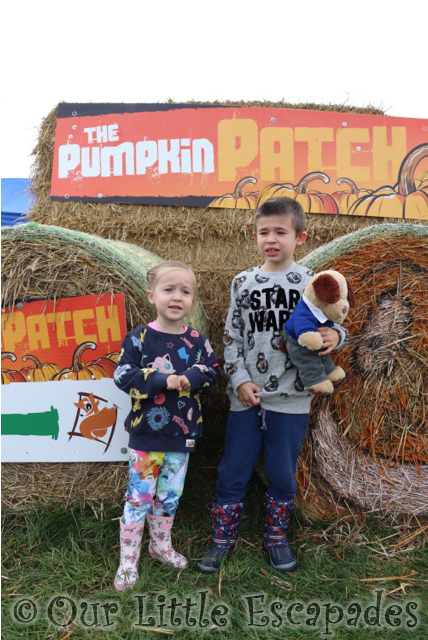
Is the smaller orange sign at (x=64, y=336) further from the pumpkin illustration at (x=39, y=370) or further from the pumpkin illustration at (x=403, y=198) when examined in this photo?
the pumpkin illustration at (x=403, y=198)

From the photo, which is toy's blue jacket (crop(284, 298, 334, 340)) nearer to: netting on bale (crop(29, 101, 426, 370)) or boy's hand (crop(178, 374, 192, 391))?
boy's hand (crop(178, 374, 192, 391))

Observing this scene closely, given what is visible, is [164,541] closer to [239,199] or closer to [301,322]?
[301,322]

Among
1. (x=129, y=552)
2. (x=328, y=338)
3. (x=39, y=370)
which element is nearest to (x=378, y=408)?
(x=328, y=338)

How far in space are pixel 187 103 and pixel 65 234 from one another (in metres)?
1.44

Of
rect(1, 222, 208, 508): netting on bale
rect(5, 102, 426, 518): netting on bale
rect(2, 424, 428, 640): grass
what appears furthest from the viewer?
rect(5, 102, 426, 518): netting on bale

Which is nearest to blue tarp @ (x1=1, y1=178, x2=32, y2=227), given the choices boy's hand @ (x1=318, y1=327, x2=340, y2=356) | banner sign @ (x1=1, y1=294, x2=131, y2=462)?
banner sign @ (x1=1, y1=294, x2=131, y2=462)

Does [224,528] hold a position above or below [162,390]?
below

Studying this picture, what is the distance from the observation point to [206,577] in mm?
1940

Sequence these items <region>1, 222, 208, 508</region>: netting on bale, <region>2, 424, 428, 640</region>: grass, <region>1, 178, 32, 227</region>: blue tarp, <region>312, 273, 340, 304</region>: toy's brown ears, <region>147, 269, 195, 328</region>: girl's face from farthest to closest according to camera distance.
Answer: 1. <region>1, 178, 32, 227</region>: blue tarp
2. <region>1, 222, 208, 508</region>: netting on bale
3. <region>147, 269, 195, 328</region>: girl's face
4. <region>312, 273, 340, 304</region>: toy's brown ears
5. <region>2, 424, 428, 640</region>: grass

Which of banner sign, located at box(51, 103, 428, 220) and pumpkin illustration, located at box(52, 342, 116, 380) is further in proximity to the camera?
banner sign, located at box(51, 103, 428, 220)

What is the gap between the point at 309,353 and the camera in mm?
1903

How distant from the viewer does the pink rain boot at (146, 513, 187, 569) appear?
1.99 meters

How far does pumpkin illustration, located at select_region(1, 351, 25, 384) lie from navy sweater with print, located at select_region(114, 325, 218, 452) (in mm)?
591

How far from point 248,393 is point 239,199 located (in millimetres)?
1503
